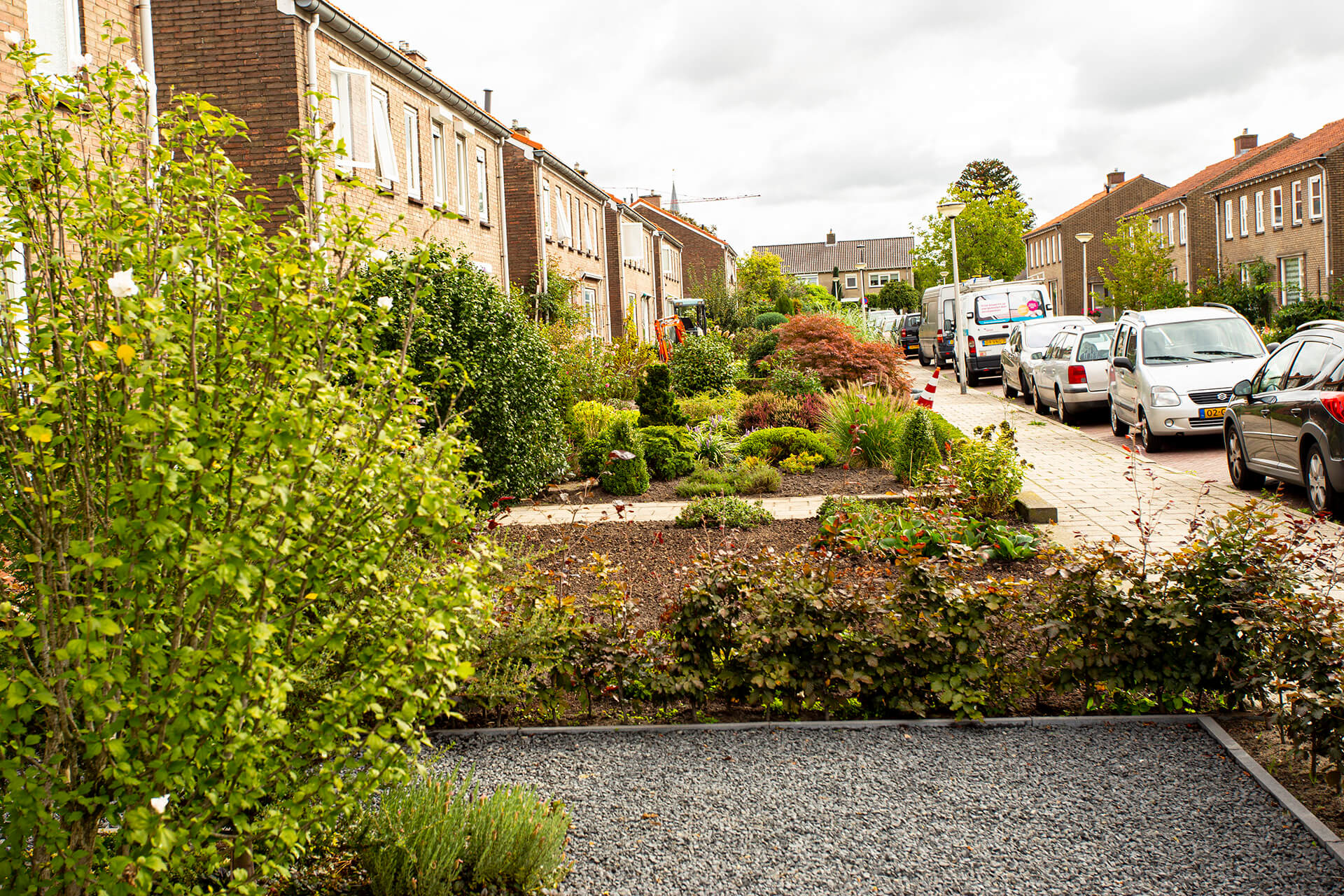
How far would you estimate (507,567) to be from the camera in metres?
6.43

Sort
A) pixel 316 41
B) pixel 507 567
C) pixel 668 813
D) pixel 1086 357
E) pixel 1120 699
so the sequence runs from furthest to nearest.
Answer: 1. pixel 1086 357
2. pixel 316 41
3. pixel 507 567
4. pixel 1120 699
5. pixel 668 813

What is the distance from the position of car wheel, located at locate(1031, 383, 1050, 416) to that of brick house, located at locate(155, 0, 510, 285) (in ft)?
41.0

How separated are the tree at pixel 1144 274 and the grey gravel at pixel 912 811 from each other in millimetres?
40737

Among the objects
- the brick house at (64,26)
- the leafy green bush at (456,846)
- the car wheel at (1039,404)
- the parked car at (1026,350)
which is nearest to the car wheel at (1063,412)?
the car wheel at (1039,404)

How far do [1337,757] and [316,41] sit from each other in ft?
52.1

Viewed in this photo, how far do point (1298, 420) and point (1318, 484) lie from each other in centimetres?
67

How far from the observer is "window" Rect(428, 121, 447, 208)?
69.0 feet

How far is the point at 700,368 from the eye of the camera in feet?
76.3

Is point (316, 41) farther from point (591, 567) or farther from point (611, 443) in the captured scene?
point (591, 567)

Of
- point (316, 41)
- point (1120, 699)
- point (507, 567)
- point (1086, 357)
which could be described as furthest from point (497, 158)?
point (1120, 699)

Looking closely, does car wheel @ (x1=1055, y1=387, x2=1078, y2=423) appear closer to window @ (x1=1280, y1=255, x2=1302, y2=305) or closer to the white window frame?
the white window frame

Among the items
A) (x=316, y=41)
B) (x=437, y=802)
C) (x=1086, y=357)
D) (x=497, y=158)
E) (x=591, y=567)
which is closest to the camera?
(x=437, y=802)

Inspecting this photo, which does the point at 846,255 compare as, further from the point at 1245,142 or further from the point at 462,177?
the point at 462,177

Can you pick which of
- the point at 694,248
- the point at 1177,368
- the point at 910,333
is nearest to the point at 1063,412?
the point at 1177,368
